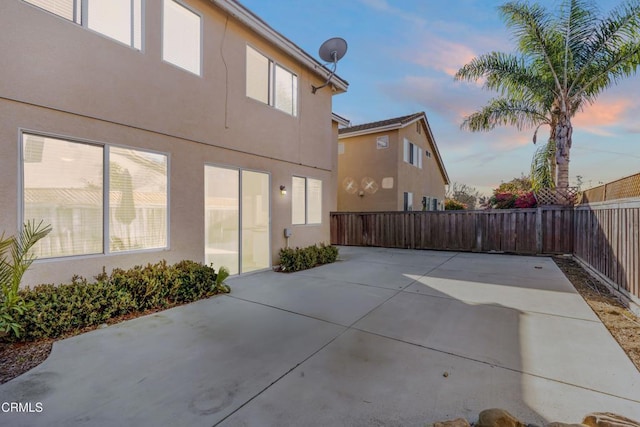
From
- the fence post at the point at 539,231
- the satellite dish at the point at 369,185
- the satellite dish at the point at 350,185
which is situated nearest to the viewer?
the fence post at the point at 539,231

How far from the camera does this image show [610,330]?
3598 mm

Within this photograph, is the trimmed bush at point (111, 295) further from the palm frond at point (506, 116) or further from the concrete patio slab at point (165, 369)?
the palm frond at point (506, 116)

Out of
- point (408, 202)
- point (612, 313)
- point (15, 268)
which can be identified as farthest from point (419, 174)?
point (15, 268)

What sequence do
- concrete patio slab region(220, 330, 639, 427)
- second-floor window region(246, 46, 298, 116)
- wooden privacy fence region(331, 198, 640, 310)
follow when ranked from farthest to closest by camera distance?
second-floor window region(246, 46, 298, 116), wooden privacy fence region(331, 198, 640, 310), concrete patio slab region(220, 330, 639, 427)

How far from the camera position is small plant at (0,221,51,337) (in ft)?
10.5

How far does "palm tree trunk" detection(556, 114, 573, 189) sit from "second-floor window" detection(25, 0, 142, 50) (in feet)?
39.9

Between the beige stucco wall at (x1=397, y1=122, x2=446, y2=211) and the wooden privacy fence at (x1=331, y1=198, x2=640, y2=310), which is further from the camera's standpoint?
the beige stucco wall at (x1=397, y1=122, x2=446, y2=211)

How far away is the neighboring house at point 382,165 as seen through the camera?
588 inches

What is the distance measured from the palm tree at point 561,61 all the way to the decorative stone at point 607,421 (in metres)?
10.1

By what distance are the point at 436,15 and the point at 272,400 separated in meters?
10.9

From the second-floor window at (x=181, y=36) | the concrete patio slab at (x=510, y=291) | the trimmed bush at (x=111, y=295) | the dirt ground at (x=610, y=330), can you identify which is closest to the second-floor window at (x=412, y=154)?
the concrete patio slab at (x=510, y=291)

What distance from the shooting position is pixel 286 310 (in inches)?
175

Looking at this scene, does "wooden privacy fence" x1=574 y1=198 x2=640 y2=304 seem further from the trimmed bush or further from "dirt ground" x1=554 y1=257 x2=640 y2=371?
the trimmed bush

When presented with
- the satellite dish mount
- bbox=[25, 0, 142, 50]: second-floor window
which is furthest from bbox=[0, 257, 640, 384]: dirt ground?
the satellite dish mount
